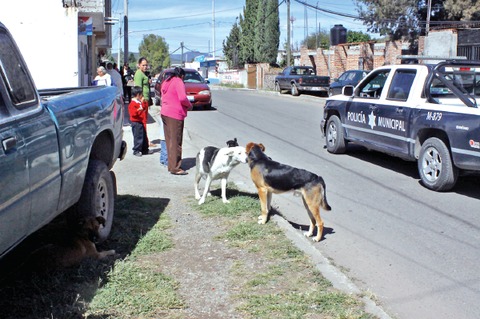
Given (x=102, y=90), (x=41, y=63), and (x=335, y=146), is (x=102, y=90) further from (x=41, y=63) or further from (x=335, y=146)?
(x=41, y=63)

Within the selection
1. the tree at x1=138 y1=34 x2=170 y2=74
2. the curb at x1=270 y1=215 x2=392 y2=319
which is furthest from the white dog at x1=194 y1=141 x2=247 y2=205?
the tree at x1=138 y1=34 x2=170 y2=74

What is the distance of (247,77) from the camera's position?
50.8 m

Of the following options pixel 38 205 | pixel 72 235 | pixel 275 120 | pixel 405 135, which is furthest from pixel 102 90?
pixel 275 120

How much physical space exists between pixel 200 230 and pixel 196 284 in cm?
148

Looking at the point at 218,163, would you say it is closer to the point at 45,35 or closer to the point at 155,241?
the point at 155,241

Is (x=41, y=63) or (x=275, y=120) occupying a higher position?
(x=41, y=63)

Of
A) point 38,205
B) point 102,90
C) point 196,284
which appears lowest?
point 196,284

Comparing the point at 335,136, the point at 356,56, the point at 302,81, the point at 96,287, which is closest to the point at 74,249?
the point at 96,287

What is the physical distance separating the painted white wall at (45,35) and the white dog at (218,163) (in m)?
8.04

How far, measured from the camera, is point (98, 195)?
5.36 metres

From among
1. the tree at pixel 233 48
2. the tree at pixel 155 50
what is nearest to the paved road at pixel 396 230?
the tree at pixel 233 48

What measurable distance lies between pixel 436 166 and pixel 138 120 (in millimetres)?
5531

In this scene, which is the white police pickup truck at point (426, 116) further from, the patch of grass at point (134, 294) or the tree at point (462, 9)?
the tree at point (462, 9)

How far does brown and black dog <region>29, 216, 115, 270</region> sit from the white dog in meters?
2.01
